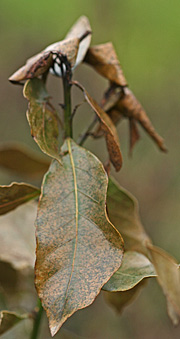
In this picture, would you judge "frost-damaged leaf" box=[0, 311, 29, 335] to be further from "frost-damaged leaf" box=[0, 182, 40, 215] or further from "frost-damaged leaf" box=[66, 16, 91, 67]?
"frost-damaged leaf" box=[66, 16, 91, 67]

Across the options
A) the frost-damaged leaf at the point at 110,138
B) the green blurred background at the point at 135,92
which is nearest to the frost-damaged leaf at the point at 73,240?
the frost-damaged leaf at the point at 110,138

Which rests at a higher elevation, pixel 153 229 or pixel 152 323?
pixel 153 229

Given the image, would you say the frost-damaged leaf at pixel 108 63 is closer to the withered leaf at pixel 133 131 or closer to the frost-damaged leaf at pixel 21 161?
the withered leaf at pixel 133 131

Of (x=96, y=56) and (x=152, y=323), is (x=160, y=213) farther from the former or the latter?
(x=96, y=56)

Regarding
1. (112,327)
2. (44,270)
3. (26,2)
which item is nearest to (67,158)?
(44,270)

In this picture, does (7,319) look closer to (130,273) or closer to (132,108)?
(130,273)

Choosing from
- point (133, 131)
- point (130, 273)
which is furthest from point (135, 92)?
point (130, 273)
